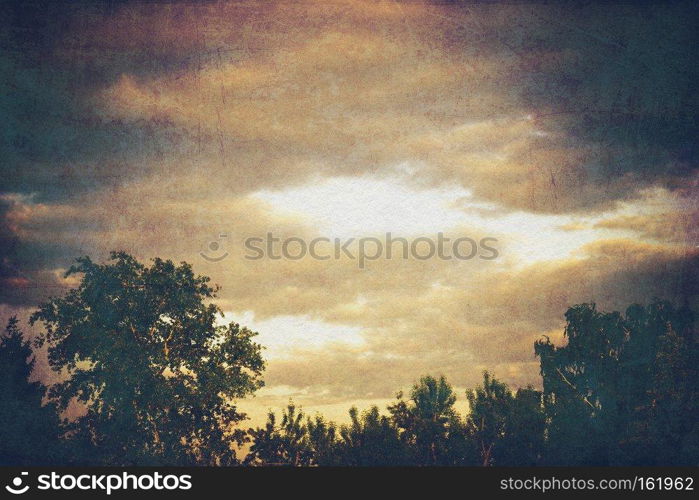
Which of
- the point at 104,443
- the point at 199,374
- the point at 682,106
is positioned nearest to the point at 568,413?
the point at 682,106

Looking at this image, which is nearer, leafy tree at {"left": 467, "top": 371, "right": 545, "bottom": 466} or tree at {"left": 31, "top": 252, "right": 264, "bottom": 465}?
tree at {"left": 31, "top": 252, "right": 264, "bottom": 465}

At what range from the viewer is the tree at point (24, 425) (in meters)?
29.0

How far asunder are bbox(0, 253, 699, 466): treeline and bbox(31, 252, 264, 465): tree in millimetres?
59

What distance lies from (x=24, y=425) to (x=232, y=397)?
30.4 feet

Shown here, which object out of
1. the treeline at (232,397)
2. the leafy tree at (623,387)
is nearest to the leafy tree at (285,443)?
the treeline at (232,397)

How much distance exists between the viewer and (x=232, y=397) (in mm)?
31625

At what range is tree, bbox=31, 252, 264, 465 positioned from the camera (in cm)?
3058

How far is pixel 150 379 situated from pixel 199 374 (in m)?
2.23

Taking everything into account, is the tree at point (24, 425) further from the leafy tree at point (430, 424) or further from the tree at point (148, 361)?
the leafy tree at point (430, 424)

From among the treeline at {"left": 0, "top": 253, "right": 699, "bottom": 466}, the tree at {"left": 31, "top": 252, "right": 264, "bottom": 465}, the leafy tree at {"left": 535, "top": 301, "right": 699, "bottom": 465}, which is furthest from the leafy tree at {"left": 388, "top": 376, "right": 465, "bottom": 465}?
the tree at {"left": 31, "top": 252, "right": 264, "bottom": 465}

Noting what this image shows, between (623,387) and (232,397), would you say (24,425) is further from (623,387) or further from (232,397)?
(623,387)

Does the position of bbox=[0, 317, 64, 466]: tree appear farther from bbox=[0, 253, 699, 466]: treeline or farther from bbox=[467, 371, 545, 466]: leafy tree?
bbox=[467, 371, 545, 466]: leafy tree

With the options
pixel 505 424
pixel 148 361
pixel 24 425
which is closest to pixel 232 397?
pixel 148 361

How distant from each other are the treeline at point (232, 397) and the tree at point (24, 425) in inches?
2.7
